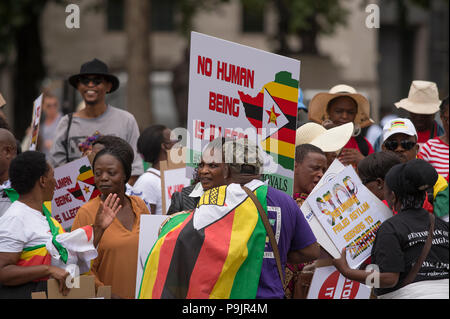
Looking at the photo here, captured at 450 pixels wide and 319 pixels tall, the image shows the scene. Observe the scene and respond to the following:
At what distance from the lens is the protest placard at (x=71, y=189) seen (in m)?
6.63

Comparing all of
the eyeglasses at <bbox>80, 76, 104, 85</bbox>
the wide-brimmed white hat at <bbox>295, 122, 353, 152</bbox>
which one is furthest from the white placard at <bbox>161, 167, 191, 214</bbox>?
the eyeglasses at <bbox>80, 76, 104, 85</bbox>

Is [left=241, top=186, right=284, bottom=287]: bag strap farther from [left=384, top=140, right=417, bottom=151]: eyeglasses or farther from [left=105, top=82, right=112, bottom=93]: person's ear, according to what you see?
[left=105, top=82, right=112, bottom=93]: person's ear

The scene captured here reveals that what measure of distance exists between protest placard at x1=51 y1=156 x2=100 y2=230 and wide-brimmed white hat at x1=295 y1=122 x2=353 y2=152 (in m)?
1.69

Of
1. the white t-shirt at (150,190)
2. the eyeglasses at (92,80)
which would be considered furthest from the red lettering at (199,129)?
the eyeglasses at (92,80)

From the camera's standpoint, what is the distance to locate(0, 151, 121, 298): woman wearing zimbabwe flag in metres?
4.89

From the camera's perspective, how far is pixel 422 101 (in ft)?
A: 25.8

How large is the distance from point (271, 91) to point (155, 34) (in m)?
25.6

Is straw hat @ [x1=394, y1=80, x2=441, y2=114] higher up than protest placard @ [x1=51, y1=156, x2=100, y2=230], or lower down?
higher up

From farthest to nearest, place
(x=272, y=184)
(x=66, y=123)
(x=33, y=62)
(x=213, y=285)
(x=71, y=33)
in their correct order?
(x=71, y=33) < (x=33, y=62) < (x=66, y=123) < (x=272, y=184) < (x=213, y=285)

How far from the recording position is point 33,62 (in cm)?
2295

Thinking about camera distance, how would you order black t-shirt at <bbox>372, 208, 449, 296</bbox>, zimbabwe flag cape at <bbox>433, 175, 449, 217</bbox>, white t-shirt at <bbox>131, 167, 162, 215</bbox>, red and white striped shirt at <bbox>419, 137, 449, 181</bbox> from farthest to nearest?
white t-shirt at <bbox>131, 167, 162, 215</bbox> → red and white striped shirt at <bbox>419, 137, 449, 181</bbox> → zimbabwe flag cape at <bbox>433, 175, 449, 217</bbox> → black t-shirt at <bbox>372, 208, 449, 296</bbox>

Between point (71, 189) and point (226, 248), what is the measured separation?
8.38ft
